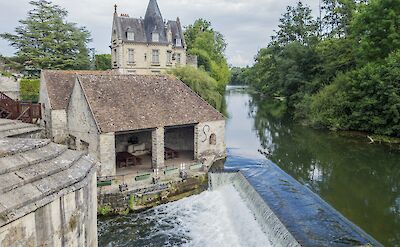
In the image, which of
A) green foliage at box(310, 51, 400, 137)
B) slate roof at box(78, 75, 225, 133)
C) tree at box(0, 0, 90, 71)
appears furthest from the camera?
tree at box(0, 0, 90, 71)

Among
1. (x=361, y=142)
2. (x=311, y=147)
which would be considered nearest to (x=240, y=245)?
(x=311, y=147)

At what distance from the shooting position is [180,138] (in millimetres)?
21141

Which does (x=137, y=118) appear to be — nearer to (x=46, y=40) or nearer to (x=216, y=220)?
(x=216, y=220)

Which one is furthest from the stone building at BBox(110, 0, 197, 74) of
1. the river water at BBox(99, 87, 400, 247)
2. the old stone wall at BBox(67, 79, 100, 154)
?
the old stone wall at BBox(67, 79, 100, 154)

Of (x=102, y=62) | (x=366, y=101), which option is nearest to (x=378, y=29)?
(x=366, y=101)

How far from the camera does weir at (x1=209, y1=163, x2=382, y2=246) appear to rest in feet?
33.9

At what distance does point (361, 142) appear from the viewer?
2586 cm

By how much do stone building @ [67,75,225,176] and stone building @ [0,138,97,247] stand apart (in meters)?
10.0

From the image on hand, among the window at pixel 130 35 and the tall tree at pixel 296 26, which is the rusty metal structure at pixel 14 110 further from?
the tall tree at pixel 296 26

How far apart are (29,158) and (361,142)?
26.2 meters

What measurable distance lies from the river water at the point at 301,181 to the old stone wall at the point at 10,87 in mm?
18093

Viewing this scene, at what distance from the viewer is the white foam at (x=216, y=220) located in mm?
11547

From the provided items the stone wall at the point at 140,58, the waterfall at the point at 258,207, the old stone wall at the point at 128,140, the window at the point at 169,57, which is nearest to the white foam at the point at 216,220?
the waterfall at the point at 258,207

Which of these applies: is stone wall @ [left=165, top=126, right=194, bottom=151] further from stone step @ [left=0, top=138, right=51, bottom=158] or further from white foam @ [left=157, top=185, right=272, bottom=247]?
stone step @ [left=0, top=138, right=51, bottom=158]
